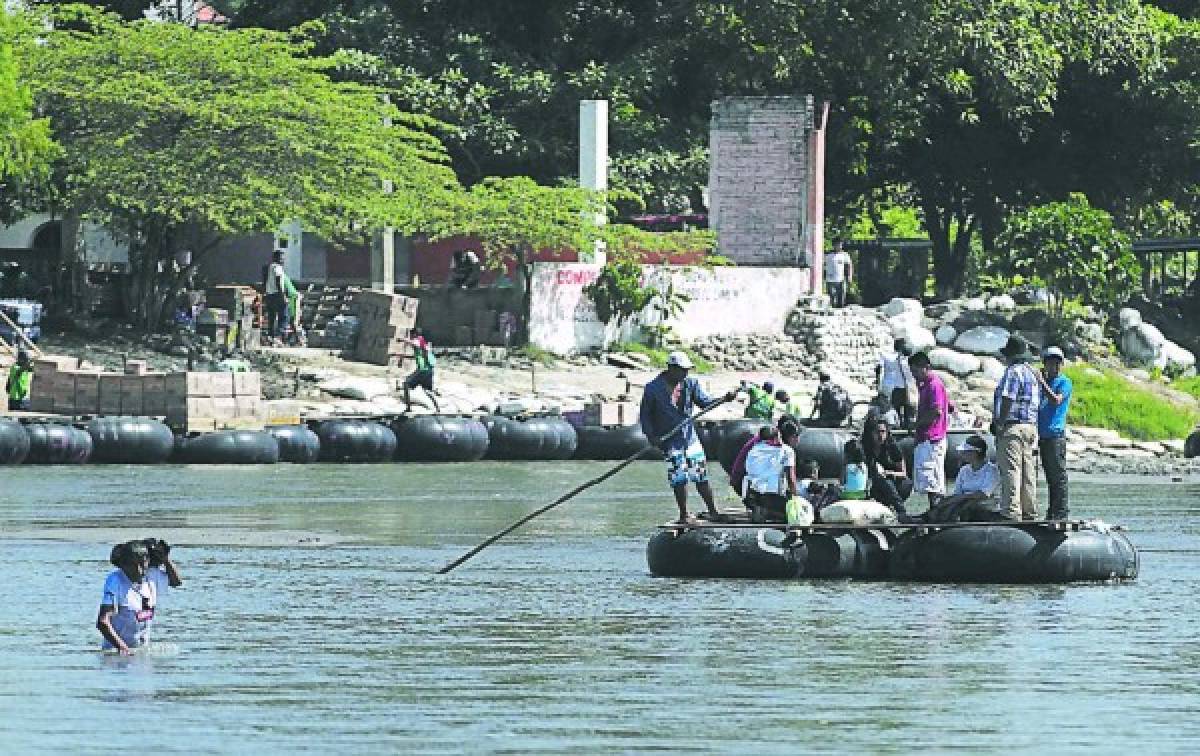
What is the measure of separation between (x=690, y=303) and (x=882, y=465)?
1105 inches

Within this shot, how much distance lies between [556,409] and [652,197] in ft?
39.7

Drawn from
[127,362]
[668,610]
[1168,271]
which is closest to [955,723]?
[668,610]

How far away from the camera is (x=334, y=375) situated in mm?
48500

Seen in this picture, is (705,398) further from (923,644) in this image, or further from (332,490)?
(332,490)

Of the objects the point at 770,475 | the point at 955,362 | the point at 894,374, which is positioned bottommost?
the point at 770,475

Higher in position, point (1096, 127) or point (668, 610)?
point (1096, 127)

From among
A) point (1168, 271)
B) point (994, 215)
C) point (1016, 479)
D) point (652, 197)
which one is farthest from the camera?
point (1168, 271)

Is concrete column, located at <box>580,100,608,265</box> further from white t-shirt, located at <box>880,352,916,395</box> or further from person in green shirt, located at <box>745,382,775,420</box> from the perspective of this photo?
white t-shirt, located at <box>880,352,916,395</box>

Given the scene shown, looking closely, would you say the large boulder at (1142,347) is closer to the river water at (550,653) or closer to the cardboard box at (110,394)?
the cardboard box at (110,394)

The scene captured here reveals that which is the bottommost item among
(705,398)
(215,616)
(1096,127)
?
(215,616)

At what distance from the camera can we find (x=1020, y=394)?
2402 cm

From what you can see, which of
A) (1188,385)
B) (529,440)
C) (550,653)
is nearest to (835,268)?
(1188,385)

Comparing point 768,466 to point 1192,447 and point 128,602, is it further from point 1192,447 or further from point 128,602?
point 1192,447

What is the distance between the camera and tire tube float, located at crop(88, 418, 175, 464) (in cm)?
4041
